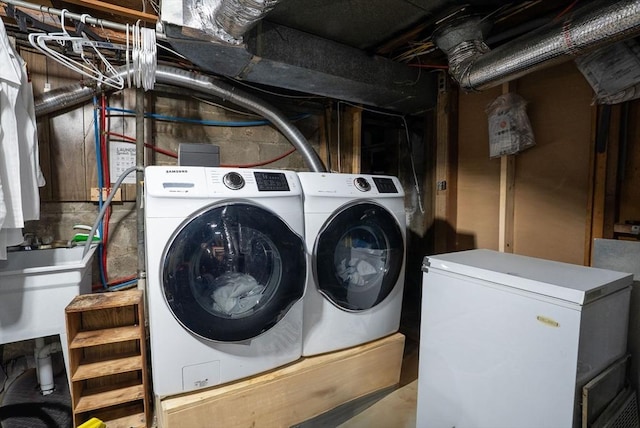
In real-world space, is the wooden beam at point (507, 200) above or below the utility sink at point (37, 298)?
above

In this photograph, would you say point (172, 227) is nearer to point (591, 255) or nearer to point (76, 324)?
point (76, 324)

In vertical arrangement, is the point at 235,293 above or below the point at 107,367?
above

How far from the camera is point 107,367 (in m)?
1.54

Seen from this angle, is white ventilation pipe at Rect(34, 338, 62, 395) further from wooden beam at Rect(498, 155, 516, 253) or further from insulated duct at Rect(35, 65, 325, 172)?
wooden beam at Rect(498, 155, 516, 253)

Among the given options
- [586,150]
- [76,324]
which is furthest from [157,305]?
[586,150]

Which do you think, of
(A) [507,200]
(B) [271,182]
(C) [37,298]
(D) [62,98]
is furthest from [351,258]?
(D) [62,98]

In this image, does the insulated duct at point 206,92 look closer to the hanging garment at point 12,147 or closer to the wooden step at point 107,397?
the hanging garment at point 12,147

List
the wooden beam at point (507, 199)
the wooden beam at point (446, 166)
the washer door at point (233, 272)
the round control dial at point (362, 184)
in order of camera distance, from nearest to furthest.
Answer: the washer door at point (233, 272) → the round control dial at point (362, 184) → the wooden beam at point (507, 199) → the wooden beam at point (446, 166)

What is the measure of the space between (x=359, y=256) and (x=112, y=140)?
1681 mm

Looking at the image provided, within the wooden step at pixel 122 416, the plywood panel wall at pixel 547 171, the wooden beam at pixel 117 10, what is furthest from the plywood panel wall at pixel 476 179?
the wooden step at pixel 122 416

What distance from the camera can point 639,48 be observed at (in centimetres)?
138

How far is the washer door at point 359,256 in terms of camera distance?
5.34 ft

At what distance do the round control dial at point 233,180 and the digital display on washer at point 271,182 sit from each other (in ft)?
0.26

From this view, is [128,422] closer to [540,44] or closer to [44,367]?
[44,367]
